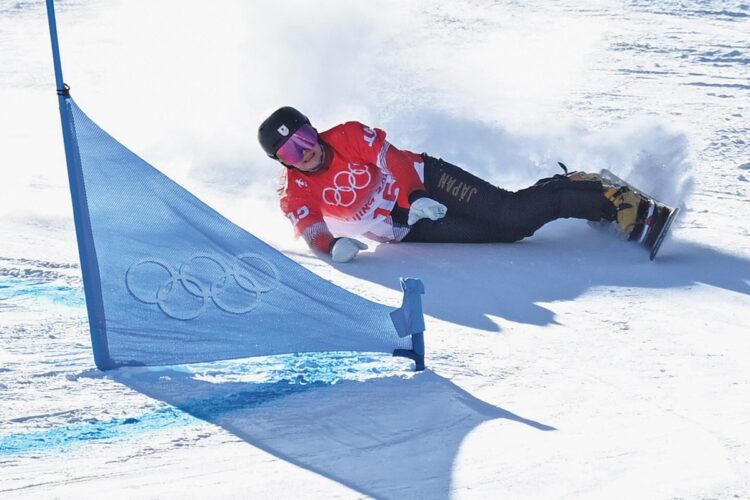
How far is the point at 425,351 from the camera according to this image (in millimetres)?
4035

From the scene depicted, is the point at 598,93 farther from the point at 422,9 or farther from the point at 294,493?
the point at 294,493

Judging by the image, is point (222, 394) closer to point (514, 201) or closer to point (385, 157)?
point (385, 157)

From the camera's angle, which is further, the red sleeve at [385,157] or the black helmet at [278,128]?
the red sleeve at [385,157]

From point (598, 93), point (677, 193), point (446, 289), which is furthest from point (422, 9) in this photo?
point (446, 289)

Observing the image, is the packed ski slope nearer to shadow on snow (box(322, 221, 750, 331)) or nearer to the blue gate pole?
shadow on snow (box(322, 221, 750, 331))

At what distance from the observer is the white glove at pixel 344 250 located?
17.4ft

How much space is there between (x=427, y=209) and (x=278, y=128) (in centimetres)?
86

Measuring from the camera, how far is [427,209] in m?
5.30

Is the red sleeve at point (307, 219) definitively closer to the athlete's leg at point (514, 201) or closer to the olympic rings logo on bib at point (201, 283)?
the athlete's leg at point (514, 201)

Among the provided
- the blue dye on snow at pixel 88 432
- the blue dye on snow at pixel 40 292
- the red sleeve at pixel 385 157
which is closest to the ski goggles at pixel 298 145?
the red sleeve at pixel 385 157

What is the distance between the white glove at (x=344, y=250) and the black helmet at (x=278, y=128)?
58 cm

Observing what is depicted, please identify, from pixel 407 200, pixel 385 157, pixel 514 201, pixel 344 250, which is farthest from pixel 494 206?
pixel 344 250

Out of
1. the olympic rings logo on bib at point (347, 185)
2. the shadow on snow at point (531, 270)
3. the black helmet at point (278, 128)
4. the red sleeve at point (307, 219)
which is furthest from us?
the olympic rings logo on bib at point (347, 185)

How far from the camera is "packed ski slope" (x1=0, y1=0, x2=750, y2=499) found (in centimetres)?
307
